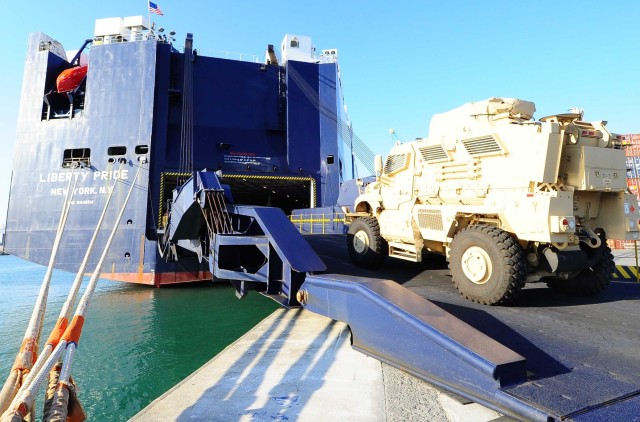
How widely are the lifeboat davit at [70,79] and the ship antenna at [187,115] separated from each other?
158 inches

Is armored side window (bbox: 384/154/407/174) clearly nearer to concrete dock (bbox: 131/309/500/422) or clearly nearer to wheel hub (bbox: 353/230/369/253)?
wheel hub (bbox: 353/230/369/253)

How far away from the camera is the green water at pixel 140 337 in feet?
13.9

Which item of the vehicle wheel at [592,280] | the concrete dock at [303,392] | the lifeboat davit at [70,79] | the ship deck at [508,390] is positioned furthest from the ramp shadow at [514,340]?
the lifeboat davit at [70,79]

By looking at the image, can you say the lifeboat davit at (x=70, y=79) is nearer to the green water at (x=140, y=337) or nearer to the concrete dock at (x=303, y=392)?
the green water at (x=140, y=337)

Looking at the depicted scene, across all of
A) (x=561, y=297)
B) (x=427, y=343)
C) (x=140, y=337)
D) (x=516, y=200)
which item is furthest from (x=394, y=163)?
(x=140, y=337)

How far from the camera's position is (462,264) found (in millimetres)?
4133

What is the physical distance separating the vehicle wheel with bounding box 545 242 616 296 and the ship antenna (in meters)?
11.9

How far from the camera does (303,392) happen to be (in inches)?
127

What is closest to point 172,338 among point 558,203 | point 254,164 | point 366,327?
point 366,327

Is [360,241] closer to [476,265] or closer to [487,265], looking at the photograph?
[476,265]

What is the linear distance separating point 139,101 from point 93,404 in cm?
1174

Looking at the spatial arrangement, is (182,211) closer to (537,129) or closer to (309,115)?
(537,129)

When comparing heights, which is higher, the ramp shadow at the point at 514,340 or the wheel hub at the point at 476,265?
the wheel hub at the point at 476,265

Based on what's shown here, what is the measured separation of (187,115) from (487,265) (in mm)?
12927
